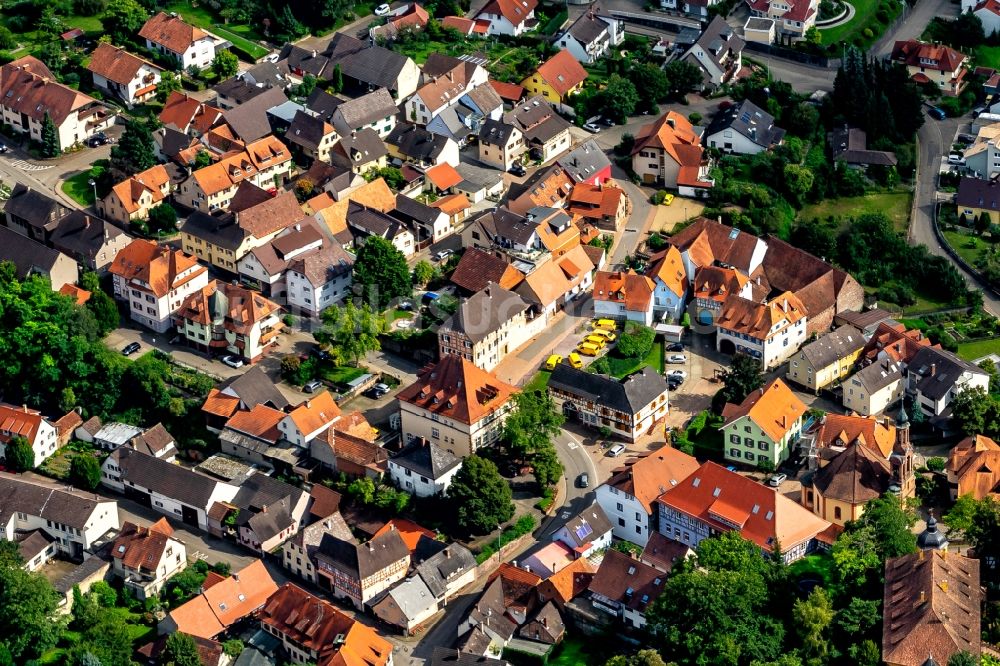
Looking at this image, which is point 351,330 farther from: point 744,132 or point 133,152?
point 744,132

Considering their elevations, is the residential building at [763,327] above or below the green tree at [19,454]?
above

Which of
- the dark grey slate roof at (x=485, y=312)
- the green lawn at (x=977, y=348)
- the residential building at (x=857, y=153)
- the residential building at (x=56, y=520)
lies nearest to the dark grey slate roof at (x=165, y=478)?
the residential building at (x=56, y=520)

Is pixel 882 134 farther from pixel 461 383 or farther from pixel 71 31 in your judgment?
pixel 71 31

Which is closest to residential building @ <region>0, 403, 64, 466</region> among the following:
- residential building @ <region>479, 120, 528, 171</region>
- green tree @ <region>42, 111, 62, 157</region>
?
green tree @ <region>42, 111, 62, 157</region>

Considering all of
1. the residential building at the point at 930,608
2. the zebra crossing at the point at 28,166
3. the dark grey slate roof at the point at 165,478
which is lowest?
the dark grey slate roof at the point at 165,478

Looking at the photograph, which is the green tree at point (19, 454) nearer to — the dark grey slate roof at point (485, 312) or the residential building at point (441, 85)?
the dark grey slate roof at point (485, 312)

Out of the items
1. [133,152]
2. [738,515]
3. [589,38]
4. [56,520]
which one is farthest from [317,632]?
[589,38]

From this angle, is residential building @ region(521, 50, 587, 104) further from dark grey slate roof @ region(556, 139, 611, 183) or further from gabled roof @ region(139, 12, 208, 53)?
gabled roof @ region(139, 12, 208, 53)
